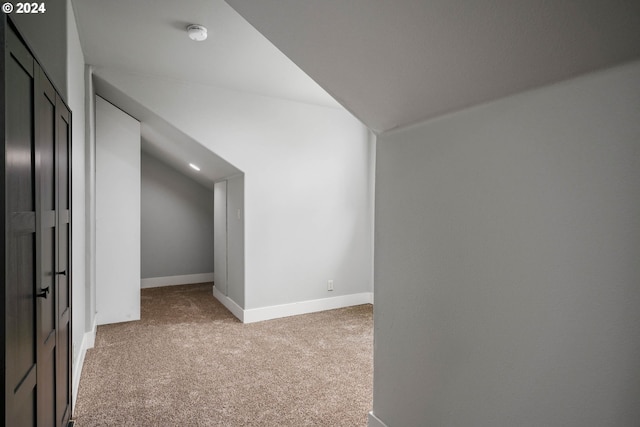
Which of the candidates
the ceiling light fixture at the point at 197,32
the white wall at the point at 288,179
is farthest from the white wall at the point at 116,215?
the ceiling light fixture at the point at 197,32

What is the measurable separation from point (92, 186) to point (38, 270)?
2.37 m

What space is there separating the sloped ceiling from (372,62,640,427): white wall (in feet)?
0.24

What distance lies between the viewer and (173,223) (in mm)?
5699

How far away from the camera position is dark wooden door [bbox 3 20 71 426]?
0.95 metres

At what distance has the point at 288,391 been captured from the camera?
2.34m

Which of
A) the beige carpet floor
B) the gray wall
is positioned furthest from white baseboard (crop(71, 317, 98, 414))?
the gray wall

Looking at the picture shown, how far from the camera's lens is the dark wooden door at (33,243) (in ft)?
3.11

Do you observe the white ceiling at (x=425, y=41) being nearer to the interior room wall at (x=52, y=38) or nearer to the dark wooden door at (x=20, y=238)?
the interior room wall at (x=52, y=38)

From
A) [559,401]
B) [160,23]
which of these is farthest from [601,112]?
[160,23]

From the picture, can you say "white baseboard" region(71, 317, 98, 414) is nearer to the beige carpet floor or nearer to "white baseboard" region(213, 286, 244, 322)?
the beige carpet floor

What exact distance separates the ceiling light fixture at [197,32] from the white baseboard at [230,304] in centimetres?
256

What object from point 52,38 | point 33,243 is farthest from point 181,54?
point 33,243

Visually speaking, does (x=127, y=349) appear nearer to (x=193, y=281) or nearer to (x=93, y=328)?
(x=93, y=328)

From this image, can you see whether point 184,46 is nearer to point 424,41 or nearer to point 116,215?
point 116,215
